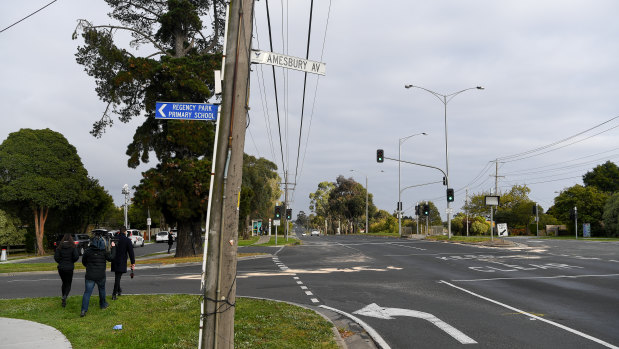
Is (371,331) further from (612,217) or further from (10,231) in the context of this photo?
(612,217)

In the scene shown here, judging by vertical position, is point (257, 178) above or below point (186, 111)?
above

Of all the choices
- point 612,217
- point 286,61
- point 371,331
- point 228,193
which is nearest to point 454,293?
point 371,331

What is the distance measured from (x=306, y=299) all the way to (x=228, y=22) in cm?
802

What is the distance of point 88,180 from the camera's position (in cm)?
4253

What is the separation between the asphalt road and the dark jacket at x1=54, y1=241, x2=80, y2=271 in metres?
3.22

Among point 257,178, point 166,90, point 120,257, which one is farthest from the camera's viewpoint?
point 257,178

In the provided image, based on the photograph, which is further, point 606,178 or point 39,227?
point 606,178

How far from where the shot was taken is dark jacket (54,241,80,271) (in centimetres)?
1031

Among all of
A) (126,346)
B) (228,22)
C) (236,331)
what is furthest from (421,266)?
(228,22)

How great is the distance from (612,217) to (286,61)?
5487 cm

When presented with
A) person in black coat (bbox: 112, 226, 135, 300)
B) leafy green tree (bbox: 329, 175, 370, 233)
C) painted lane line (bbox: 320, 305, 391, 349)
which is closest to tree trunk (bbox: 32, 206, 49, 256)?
person in black coat (bbox: 112, 226, 135, 300)

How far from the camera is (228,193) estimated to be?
5.28 metres

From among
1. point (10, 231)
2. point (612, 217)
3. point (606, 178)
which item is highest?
point (606, 178)

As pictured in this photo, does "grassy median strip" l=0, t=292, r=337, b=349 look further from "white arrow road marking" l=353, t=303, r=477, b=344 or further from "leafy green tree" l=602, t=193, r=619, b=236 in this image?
"leafy green tree" l=602, t=193, r=619, b=236
